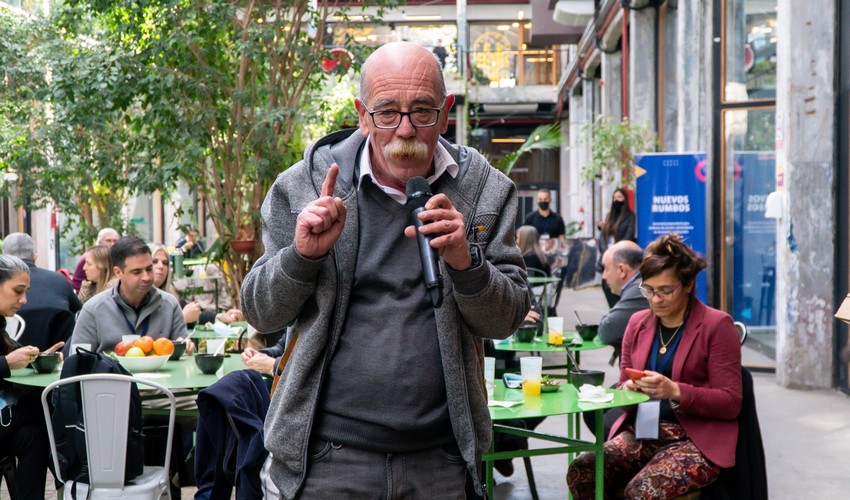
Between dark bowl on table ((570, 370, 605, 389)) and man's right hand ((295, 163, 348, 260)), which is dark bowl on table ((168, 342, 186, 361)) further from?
man's right hand ((295, 163, 348, 260))

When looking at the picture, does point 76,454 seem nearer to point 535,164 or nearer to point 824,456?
point 824,456

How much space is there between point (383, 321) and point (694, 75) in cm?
998

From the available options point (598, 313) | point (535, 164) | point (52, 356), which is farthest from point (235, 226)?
point (535, 164)

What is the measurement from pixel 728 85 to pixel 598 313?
539 centimetres

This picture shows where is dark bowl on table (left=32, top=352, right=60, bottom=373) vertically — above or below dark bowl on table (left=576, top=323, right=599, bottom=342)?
above

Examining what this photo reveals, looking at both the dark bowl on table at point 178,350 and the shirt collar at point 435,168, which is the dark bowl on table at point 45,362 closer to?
the dark bowl on table at point 178,350

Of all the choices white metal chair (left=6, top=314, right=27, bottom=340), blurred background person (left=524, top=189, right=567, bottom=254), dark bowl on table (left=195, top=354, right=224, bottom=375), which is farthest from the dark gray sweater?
blurred background person (left=524, top=189, right=567, bottom=254)

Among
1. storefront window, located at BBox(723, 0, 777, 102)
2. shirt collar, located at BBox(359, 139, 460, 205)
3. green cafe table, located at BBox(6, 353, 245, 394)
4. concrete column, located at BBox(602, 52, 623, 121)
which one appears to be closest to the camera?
shirt collar, located at BBox(359, 139, 460, 205)

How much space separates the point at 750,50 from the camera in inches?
378

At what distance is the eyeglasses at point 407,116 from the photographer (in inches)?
76.7

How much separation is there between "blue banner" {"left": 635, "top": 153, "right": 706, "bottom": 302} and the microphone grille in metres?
8.35

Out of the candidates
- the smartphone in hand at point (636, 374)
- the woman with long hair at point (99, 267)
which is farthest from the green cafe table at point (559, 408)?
the woman with long hair at point (99, 267)

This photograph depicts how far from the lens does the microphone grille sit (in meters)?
1.91

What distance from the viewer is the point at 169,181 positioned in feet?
27.9
